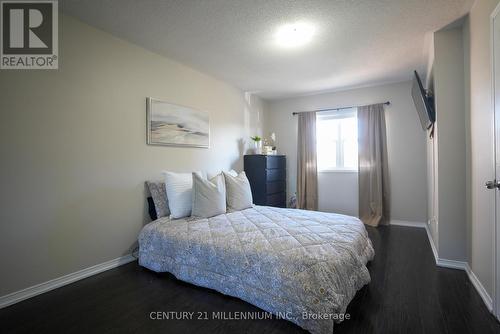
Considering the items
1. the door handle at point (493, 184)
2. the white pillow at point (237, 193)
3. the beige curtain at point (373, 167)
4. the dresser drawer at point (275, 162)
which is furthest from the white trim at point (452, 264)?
the dresser drawer at point (275, 162)

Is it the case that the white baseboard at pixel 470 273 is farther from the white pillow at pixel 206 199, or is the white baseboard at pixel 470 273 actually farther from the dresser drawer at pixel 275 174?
the dresser drawer at pixel 275 174

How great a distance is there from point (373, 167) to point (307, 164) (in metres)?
1.18

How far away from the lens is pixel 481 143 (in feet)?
6.02

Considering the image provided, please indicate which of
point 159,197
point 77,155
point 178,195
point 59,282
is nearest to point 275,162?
point 178,195

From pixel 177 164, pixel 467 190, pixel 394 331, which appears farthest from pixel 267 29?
pixel 394 331

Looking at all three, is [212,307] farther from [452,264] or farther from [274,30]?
[274,30]

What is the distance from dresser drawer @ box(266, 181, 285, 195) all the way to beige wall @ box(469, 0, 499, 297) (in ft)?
8.64

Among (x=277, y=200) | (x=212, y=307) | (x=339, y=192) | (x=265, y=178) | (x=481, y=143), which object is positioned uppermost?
(x=481, y=143)

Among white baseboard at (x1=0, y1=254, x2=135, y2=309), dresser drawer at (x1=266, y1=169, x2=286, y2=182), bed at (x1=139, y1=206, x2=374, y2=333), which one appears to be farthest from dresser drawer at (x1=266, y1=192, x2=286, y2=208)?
white baseboard at (x1=0, y1=254, x2=135, y2=309)

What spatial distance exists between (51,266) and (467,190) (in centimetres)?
386

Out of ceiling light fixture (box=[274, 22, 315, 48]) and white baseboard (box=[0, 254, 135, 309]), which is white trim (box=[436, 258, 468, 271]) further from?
white baseboard (box=[0, 254, 135, 309])

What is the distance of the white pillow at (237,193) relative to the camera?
9.48 feet

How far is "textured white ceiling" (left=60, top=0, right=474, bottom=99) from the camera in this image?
6.57 feet

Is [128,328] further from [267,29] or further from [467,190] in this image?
[467,190]
